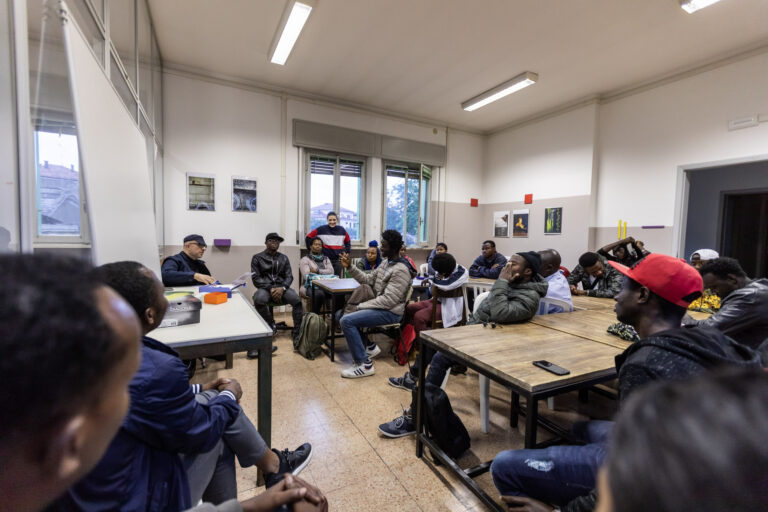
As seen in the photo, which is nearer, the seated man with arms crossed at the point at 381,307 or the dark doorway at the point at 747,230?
the seated man with arms crossed at the point at 381,307

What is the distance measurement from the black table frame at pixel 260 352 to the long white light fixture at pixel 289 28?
3.17 metres

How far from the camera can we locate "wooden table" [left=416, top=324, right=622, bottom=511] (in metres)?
1.22

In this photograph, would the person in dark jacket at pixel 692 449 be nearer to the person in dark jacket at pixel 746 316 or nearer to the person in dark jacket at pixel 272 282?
the person in dark jacket at pixel 746 316

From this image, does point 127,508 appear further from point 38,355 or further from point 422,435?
point 422,435

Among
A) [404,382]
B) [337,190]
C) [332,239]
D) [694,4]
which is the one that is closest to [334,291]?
[404,382]

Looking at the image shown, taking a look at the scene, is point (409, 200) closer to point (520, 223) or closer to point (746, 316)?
point (520, 223)

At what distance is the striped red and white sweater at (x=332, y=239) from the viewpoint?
5.03m

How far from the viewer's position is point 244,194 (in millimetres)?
4953

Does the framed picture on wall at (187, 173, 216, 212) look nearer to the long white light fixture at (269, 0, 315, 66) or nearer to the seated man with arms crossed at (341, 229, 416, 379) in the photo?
the long white light fixture at (269, 0, 315, 66)

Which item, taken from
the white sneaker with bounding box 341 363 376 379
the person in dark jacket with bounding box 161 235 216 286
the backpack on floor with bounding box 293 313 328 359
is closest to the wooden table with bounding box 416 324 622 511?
the white sneaker with bounding box 341 363 376 379

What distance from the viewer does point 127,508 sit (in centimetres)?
75

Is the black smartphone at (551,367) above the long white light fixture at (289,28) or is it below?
below

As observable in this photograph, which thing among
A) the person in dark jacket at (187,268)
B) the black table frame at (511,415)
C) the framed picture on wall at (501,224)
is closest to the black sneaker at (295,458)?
the black table frame at (511,415)

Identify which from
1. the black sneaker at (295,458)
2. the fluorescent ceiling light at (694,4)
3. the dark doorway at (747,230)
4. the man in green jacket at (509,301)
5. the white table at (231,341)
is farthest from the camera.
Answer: the dark doorway at (747,230)
